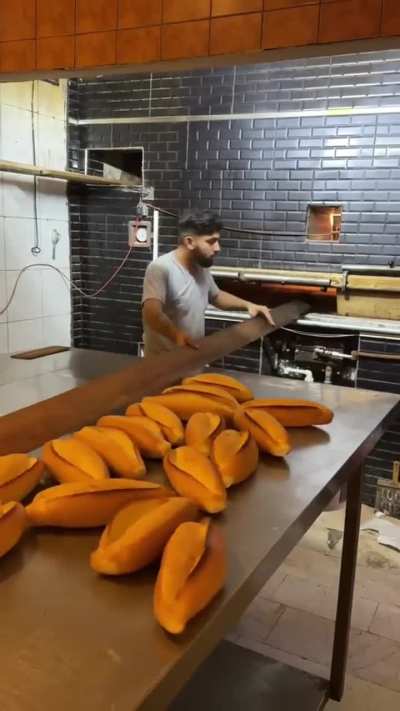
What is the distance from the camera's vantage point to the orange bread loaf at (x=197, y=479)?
2.85ft

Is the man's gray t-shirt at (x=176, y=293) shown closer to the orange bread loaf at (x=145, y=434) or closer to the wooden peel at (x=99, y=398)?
the wooden peel at (x=99, y=398)

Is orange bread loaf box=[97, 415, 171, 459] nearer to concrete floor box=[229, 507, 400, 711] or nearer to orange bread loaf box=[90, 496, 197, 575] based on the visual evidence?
orange bread loaf box=[90, 496, 197, 575]

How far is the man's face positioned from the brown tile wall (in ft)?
3.69

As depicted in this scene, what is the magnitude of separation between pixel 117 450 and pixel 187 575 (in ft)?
1.10

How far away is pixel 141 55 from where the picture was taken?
183 cm

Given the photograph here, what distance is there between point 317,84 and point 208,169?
778mm

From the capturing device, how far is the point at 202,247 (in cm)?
290

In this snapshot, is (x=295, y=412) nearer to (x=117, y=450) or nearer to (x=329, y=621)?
(x=117, y=450)

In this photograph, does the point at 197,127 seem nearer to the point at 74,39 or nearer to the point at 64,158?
the point at 64,158

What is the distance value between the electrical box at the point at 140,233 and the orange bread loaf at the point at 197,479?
301cm

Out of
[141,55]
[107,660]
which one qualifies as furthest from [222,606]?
[141,55]

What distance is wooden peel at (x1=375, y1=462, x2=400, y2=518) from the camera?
3.30 meters

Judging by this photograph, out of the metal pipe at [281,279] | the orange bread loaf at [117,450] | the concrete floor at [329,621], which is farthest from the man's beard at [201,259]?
the orange bread loaf at [117,450]

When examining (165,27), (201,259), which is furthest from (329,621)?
(165,27)
